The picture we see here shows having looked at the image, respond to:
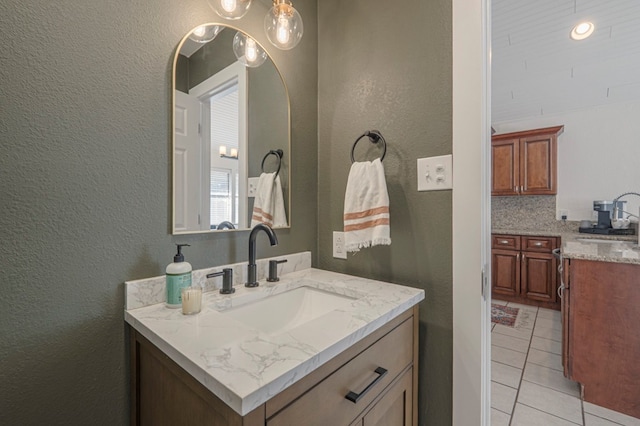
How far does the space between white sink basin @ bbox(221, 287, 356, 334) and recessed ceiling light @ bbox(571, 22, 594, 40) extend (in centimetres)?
288

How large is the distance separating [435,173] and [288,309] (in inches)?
31.2

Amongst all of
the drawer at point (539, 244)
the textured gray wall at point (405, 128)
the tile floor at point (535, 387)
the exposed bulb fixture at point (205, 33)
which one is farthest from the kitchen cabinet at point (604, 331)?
the exposed bulb fixture at point (205, 33)

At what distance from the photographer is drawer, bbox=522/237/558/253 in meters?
3.32

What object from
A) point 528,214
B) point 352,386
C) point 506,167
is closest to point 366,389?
point 352,386

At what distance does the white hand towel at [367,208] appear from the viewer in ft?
3.73

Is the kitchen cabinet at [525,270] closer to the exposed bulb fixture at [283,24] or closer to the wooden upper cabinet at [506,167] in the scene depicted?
the wooden upper cabinet at [506,167]

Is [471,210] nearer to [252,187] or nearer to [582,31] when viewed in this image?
[252,187]

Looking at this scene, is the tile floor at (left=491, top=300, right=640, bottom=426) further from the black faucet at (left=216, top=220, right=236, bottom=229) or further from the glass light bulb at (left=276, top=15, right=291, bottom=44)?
the glass light bulb at (left=276, top=15, right=291, bottom=44)

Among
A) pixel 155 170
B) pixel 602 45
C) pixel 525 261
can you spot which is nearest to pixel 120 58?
pixel 155 170

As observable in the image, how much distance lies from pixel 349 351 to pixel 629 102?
4625 millimetres

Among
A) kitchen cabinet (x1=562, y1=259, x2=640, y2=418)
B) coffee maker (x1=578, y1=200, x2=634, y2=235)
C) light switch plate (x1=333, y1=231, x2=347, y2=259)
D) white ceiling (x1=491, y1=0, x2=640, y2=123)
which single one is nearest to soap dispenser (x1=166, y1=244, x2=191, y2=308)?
light switch plate (x1=333, y1=231, x2=347, y2=259)

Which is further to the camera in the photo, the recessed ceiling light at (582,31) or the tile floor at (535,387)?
the recessed ceiling light at (582,31)

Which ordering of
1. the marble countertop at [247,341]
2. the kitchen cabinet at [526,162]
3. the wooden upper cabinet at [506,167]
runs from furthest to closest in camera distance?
the wooden upper cabinet at [506,167]
the kitchen cabinet at [526,162]
the marble countertop at [247,341]

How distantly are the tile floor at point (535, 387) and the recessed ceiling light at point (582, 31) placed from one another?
2.61 m
